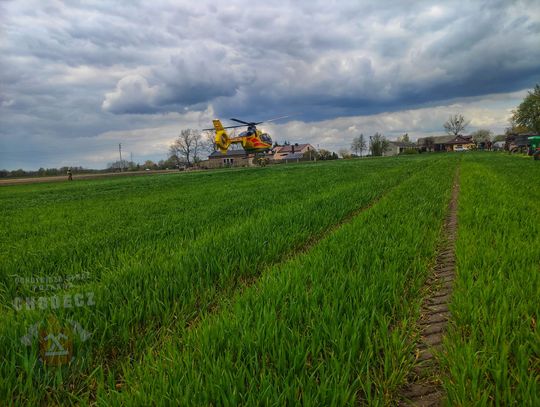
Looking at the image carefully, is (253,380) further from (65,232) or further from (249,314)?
(65,232)

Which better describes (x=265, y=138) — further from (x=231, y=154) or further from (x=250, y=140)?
(x=231, y=154)

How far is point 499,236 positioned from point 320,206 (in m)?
4.44

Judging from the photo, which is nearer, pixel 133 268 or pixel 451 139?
pixel 133 268

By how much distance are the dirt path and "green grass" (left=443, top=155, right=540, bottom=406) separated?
0.35 feet

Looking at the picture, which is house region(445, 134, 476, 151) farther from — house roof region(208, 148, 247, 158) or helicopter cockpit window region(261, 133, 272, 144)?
helicopter cockpit window region(261, 133, 272, 144)

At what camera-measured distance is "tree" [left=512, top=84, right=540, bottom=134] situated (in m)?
68.5

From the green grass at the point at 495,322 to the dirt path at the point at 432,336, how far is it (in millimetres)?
107

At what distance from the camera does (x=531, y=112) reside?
7000 cm

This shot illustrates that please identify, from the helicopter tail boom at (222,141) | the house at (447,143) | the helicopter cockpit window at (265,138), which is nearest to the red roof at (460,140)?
the house at (447,143)

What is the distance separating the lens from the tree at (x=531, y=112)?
68.5 meters

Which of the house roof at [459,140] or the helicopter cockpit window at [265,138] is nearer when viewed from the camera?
the helicopter cockpit window at [265,138]

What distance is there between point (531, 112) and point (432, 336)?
9486 cm

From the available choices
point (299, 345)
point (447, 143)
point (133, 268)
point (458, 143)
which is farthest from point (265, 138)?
point (458, 143)

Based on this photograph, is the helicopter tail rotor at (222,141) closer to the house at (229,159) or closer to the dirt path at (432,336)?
the house at (229,159)
